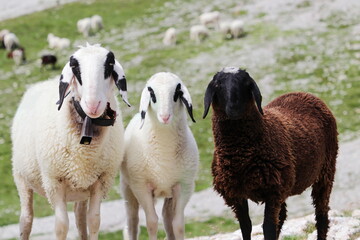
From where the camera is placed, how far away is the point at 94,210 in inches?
451

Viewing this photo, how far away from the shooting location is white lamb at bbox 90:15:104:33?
71.0 m

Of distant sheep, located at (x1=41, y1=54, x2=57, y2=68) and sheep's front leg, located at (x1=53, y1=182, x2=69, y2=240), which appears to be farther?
distant sheep, located at (x1=41, y1=54, x2=57, y2=68)

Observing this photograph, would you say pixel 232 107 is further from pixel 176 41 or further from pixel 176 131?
pixel 176 41

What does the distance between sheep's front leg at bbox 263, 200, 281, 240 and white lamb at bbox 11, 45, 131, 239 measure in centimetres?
283

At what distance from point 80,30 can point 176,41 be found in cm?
1254

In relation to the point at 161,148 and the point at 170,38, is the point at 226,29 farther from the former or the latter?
the point at 161,148

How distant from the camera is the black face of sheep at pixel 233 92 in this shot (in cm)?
989

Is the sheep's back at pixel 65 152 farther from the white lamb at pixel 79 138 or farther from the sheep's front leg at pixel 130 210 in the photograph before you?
the sheep's front leg at pixel 130 210

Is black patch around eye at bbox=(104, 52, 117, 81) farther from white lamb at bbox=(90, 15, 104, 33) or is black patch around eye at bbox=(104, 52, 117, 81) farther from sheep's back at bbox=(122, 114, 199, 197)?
white lamb at bbox=(90, 15, 104, 33)

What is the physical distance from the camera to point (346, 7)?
65125mm

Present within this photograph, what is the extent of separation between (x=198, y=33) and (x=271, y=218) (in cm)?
5443

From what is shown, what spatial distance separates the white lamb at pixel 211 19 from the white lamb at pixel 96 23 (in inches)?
437

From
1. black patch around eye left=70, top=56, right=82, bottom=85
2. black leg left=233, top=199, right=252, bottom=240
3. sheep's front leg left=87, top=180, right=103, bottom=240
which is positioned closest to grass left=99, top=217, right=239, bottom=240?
sheep's front leg left=87, top=180, right=103, bottom=240

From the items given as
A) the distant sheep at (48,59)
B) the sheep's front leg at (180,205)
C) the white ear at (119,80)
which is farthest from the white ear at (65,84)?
the distant sheep at (48,59)
